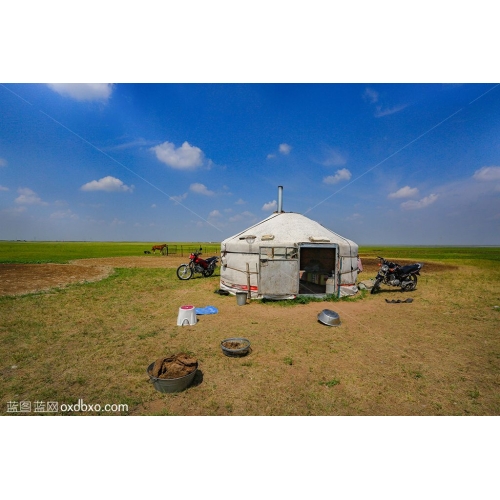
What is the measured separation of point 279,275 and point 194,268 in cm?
630

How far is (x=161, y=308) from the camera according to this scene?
7.81 meters

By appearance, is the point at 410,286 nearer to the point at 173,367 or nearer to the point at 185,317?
the point at 185,317

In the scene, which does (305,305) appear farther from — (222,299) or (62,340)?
(62,340)

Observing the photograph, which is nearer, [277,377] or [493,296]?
[277,377]

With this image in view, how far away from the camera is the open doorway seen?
10.2m

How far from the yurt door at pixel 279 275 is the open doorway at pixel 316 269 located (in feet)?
2.93

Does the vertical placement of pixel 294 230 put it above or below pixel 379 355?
above

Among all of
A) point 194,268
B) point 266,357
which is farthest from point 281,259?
point 194,268

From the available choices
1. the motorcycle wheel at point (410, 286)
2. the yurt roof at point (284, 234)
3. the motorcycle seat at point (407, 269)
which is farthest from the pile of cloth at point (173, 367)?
the motorcycle wheel at point (410, 286)

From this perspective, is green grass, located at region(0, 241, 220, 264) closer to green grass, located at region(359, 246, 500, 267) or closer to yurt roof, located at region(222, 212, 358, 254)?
yurt roof, located at region(222, 212, 358, 254)

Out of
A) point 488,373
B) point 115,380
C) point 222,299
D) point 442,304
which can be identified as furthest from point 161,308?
point 442,304

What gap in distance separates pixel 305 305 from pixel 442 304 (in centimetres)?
503

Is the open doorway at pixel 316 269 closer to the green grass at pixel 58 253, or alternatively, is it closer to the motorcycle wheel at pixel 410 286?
the motorcycle wheel at pixel 410 286

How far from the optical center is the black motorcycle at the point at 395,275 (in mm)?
10133
